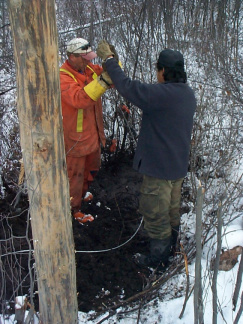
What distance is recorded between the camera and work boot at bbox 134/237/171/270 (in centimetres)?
335

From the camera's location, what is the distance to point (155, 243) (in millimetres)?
3363

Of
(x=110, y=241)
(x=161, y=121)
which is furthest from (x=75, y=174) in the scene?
(x=161, y=121)

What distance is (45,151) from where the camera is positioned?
1.95 m

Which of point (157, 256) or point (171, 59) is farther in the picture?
point (157, 256)

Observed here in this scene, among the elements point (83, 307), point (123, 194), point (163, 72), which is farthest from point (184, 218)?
point (163, 72)

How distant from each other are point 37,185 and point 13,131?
3.17m

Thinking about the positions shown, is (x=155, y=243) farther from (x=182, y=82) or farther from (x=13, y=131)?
(x=13, y=131)

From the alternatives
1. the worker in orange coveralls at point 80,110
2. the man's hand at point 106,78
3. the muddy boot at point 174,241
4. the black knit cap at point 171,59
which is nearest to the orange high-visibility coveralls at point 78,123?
the worker in orange coveralls at point 80,110

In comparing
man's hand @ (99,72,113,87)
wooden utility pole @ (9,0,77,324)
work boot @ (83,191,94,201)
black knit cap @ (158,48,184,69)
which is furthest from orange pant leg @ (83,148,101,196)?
wooden utility pole @ (9,0,77,324)

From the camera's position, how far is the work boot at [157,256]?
11.0 ft

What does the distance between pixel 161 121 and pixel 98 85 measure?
689 millimetres

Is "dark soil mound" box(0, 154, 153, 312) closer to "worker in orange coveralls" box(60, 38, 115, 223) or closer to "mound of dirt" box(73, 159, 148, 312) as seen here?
"mound of dirt" box(73, 159, 148, 312)

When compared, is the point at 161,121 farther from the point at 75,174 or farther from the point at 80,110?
the point at 75,174

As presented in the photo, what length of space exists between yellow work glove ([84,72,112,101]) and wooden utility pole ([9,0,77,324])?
3.89ft
